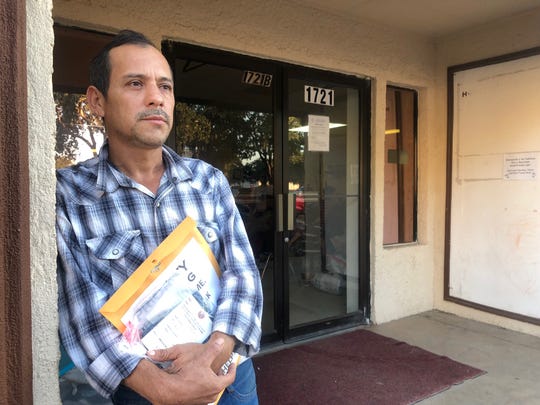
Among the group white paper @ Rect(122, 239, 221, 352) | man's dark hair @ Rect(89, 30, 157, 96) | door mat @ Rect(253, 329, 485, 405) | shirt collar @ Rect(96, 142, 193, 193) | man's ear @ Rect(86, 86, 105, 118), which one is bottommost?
door mat @ Rect(253, 329, 485, 405)

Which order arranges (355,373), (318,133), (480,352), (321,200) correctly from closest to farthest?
1. (355,373)
2. (480,352)
3. (318,133)
4. (321,200)

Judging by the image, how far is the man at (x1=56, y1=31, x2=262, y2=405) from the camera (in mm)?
1087

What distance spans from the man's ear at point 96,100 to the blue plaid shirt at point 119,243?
5.0 inches

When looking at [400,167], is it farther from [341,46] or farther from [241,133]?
[241,133]

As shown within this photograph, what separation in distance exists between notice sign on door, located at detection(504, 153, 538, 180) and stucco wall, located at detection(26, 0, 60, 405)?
435cm

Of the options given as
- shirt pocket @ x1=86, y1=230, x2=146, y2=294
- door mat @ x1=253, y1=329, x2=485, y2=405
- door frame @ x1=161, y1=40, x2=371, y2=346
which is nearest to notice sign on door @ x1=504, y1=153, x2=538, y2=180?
door frame @ x1=161, y1=40, x2=371, y2=346

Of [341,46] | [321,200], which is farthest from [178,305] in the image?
[341,46]

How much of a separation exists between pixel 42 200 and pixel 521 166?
4406mm

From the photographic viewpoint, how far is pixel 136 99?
1.25 meters

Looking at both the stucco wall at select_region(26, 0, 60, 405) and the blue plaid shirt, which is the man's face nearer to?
the blue plaid shirt

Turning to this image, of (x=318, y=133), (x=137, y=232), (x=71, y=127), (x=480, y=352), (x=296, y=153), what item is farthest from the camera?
(x=318, y=133)

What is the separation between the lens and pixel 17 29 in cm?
A: 90

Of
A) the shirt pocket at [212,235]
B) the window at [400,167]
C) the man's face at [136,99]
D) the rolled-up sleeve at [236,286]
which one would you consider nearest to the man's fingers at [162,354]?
the rolled-up sleeve at [236,286]

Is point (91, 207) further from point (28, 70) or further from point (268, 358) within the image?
point (268, 358)
